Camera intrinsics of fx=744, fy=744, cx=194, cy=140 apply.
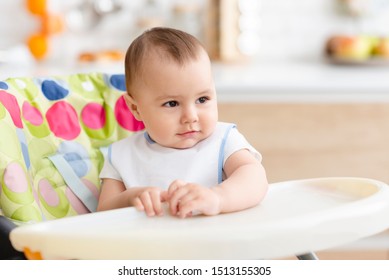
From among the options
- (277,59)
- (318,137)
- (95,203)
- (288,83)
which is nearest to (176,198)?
(95,203)

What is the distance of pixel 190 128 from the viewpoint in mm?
1279

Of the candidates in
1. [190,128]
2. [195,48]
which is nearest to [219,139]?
[190,128]

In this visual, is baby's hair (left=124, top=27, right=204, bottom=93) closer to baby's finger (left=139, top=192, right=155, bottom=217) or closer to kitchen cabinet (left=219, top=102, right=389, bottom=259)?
baby's finger (left=139, top=192, right=155, bottom=217)

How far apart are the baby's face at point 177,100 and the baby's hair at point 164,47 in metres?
0.01

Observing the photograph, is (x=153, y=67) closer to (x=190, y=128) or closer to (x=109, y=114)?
(x=190, y=128)

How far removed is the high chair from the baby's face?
0.17 metres

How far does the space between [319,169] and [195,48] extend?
1.59 m

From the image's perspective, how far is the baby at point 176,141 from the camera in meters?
1.20

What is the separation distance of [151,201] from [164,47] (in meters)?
0.29

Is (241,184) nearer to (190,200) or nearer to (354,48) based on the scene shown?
(190,200)

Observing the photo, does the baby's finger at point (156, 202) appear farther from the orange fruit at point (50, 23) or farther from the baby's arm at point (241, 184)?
the orange fruit at point (50, 23)

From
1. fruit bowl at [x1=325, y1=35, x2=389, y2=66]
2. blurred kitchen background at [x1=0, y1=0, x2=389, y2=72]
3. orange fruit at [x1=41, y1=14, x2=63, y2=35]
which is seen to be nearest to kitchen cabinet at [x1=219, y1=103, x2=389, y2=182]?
fruit bowl at [x1=325, y1=35, x2=389, y2=66]

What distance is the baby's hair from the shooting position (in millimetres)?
1240

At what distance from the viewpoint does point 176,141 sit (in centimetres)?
130
